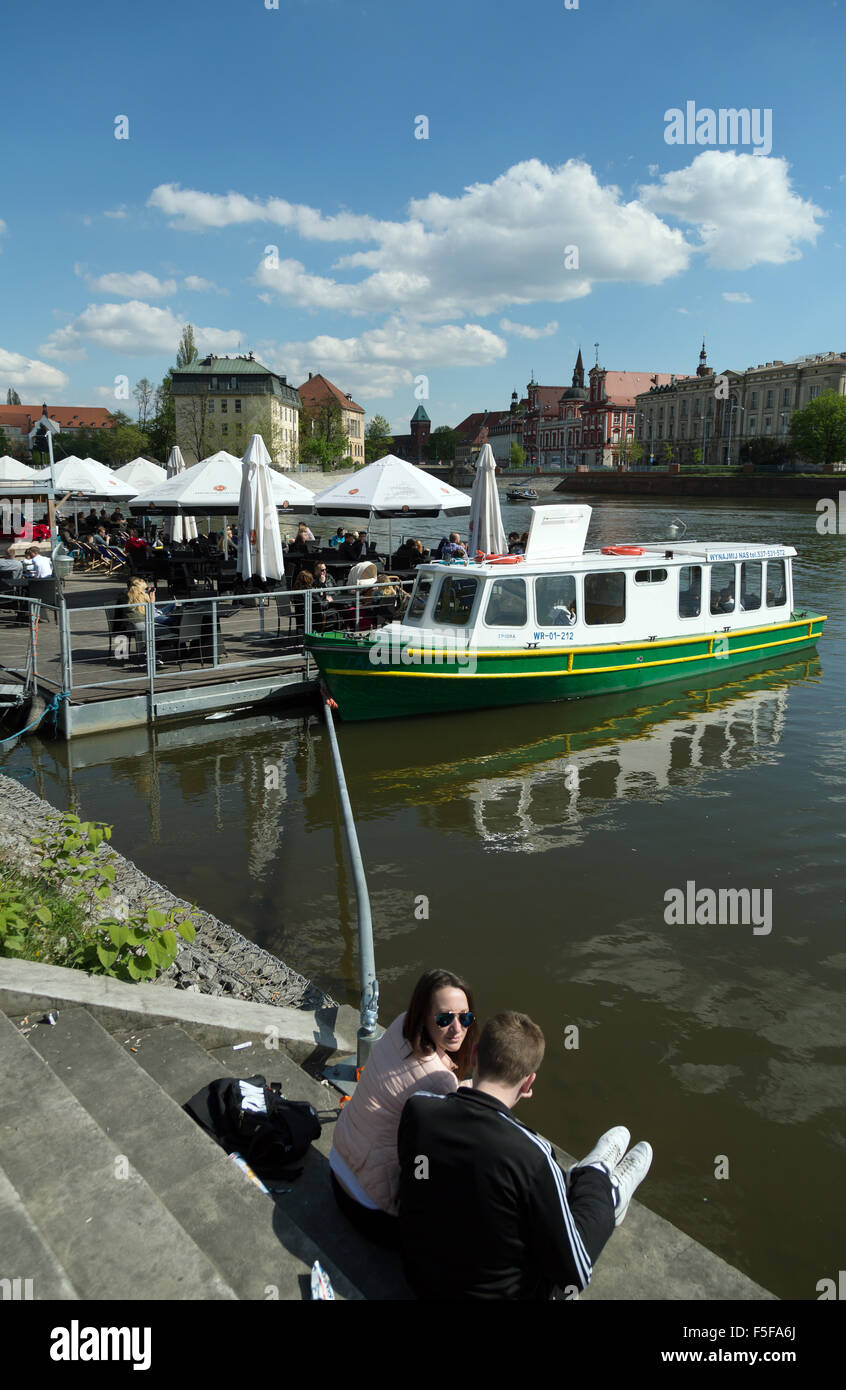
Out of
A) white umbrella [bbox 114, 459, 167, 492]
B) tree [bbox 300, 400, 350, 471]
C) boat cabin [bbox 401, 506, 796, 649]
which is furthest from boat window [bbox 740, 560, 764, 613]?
tree [bbox 300, 400, 350, 471]

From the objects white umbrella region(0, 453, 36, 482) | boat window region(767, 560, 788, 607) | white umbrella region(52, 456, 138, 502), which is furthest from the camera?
white umbrella region(0, 453, 36, 482)

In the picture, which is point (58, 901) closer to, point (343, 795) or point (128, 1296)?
point (343, 795)

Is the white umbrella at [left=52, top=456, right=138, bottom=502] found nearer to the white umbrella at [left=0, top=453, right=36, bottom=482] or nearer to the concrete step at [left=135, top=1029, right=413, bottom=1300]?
the white umbrella at [left=0, top=453, right=36, bottom=482]

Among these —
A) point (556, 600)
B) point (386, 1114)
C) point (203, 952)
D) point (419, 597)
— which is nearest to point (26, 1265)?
point (386, 1114)

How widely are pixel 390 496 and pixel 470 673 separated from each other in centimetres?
547

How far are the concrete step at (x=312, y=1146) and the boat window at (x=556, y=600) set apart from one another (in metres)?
9.79

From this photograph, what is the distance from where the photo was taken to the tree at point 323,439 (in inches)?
4299

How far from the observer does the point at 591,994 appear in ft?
21.7

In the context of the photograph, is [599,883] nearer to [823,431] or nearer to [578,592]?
[578,592]

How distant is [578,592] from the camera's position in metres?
14.2

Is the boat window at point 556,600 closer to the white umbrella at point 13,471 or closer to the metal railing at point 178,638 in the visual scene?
the metal railing at point 178,638
